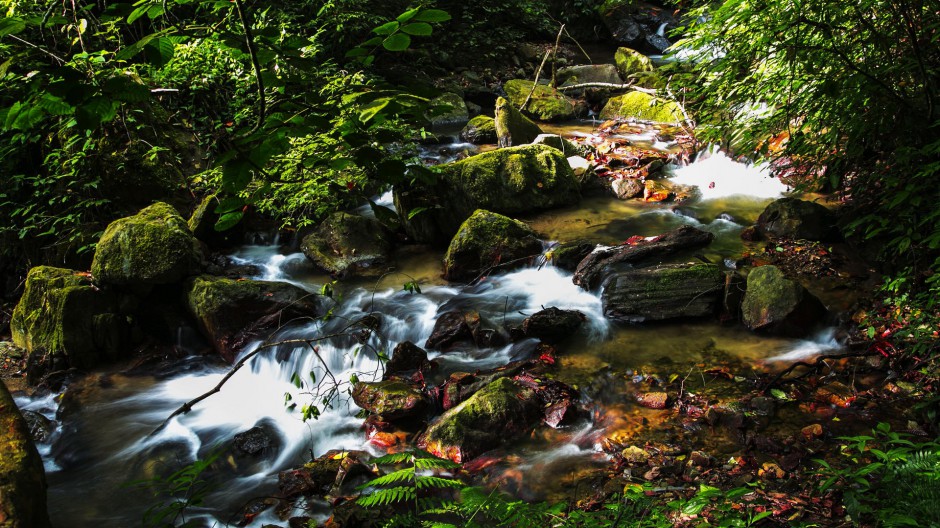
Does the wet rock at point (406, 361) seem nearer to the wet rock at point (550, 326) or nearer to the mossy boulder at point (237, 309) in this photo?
the wet rock at point (550, 326)

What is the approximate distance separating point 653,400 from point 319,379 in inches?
134

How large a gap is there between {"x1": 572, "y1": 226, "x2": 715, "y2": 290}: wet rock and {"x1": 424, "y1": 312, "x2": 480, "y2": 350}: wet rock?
4.99ft

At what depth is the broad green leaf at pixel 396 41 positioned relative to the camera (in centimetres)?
139

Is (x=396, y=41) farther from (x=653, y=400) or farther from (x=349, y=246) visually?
(x=349, y=246)

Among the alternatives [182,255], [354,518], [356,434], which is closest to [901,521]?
[354,518]

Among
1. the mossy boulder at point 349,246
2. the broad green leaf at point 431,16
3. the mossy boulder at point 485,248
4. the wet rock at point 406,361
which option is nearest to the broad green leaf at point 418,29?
the broad green leaf at point 431,16

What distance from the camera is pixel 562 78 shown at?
1560cm

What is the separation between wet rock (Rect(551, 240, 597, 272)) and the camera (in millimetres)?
7213

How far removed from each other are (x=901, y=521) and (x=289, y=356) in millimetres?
5472

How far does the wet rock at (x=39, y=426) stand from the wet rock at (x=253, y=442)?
189 cm

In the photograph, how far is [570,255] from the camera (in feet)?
23.8

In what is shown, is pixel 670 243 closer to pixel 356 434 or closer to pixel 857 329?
pixel 857 329

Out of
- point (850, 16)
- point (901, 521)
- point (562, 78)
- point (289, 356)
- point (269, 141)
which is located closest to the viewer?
point (269, 141)

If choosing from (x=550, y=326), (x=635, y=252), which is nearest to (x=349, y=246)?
(x=550, y=326)
